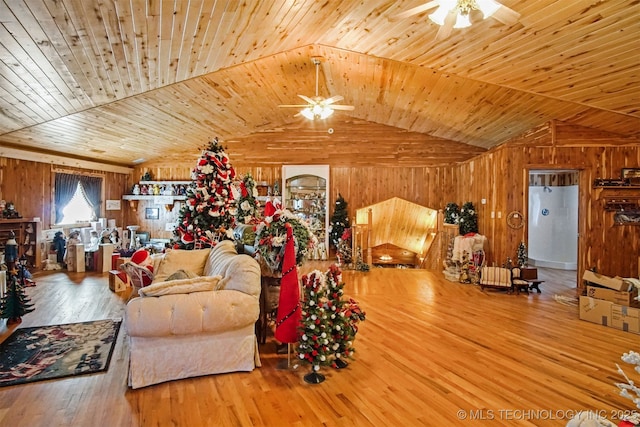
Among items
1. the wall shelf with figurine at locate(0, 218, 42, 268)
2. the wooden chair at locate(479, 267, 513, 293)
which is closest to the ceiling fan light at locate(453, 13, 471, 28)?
the wooden chair at locate(479, 267, 513, 293)

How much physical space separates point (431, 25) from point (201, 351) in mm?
4165

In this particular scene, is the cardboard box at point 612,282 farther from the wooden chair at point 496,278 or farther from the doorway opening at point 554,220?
the doorway opening at point 554,220

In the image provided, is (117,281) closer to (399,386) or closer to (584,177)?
(399,386)

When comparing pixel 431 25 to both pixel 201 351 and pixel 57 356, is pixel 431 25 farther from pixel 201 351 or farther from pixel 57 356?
pixel 57 356

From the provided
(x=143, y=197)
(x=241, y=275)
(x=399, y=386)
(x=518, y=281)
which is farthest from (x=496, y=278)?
(x=143, y=197)

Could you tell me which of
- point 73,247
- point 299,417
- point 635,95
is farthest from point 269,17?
point 73,247

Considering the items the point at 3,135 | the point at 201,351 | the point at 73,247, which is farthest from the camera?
the point at 73,247

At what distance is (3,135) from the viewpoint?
598cm

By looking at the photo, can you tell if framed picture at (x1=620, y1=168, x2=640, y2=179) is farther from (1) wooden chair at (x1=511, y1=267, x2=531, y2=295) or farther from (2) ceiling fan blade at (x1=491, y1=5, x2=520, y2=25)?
(2) ceiling fan blade at (x1=491, y1=5, x2=520, y2=25)

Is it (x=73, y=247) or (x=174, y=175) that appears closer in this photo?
(x=73, y=247)

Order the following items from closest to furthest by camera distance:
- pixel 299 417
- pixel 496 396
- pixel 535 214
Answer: pixel 299 417, pixel 496 396, pixel 535 214

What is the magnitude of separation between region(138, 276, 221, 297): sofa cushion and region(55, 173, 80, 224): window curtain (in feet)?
21.0

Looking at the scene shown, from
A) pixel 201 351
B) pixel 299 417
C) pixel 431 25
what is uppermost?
pixel 431 25

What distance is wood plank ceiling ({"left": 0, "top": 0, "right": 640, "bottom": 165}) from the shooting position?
3.44 metres
